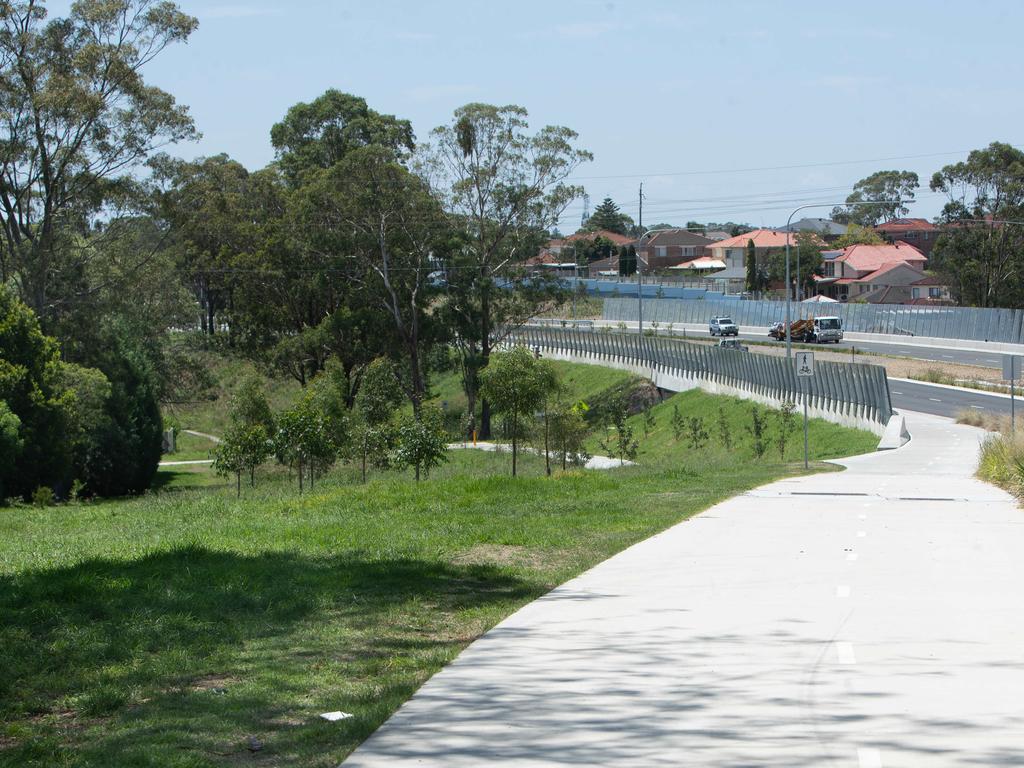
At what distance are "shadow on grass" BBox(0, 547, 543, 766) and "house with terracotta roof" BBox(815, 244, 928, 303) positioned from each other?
119 metres

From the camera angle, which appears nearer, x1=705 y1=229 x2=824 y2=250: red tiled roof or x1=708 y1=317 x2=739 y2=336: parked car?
x1=708 y1=317 x2=739 y2=336: parked car

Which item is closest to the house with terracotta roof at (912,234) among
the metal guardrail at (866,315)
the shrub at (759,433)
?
the metal guardrail at (866,315)

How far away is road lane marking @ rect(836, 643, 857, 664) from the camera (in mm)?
8812

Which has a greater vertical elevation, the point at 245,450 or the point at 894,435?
the point at 894,435

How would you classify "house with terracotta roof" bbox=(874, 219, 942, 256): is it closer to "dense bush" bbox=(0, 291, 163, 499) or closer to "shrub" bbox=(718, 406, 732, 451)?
"shrub" bbox=(718, 406, 732, 451)

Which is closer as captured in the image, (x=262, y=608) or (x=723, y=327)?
(x=262, y=608)

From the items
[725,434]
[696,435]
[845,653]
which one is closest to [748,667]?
[845,653]

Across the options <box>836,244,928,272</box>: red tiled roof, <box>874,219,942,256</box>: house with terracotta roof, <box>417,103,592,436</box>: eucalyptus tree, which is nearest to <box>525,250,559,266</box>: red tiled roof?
<box>417,103,592,436</box>: eucalyptus tree

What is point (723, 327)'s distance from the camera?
311 feet

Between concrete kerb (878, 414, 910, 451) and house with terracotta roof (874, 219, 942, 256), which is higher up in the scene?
house with terracotta roof (874, 219, 942, 256)

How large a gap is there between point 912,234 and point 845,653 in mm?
165347

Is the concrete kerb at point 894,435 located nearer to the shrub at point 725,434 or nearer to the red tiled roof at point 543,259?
the shrub at point 725,434

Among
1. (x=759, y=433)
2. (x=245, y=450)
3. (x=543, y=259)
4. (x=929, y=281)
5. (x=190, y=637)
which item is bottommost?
(x=759, y=433)

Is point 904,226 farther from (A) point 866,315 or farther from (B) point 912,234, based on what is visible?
(A) point 866,315
